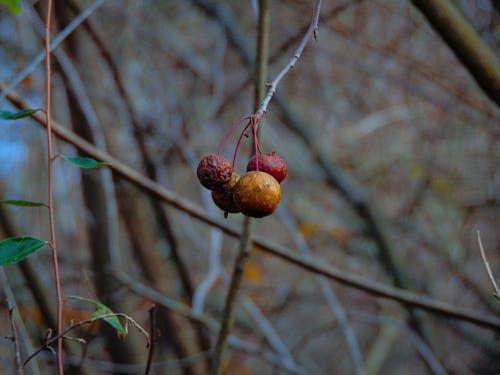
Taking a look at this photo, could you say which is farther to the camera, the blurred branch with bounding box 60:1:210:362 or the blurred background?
the blurred branch with bounding box 60:1:210:362

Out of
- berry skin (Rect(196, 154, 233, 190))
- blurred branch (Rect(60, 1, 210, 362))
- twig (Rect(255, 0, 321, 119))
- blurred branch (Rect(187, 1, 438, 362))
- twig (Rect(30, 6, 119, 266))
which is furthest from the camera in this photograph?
blurred branch (Rect(187, 1, 438, 362))

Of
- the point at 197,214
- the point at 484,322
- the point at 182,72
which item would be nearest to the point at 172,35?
the point at 182,72

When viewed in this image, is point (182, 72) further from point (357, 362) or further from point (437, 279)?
point (437, 279)

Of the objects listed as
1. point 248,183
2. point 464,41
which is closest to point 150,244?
point 464,41

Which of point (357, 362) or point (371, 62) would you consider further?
point (371, 62)

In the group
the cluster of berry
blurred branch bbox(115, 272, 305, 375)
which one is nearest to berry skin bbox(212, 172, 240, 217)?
the cluster of berry

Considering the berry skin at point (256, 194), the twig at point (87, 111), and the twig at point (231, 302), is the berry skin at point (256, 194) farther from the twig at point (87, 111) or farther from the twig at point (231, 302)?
the twig at point (87, 111)

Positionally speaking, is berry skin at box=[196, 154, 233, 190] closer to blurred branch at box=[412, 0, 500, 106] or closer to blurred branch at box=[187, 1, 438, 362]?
blurred branch at box=[412, 0, 500, 106]

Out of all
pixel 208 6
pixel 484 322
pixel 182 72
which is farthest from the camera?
pixel 182 72

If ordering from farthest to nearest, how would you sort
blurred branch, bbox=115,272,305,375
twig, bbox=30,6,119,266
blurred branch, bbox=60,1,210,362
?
1. blurred branch, bbox=60,1,210,362
2. twig, bbox=30,6,119,266
3. blurred branch, bbox=115,272,305,375
